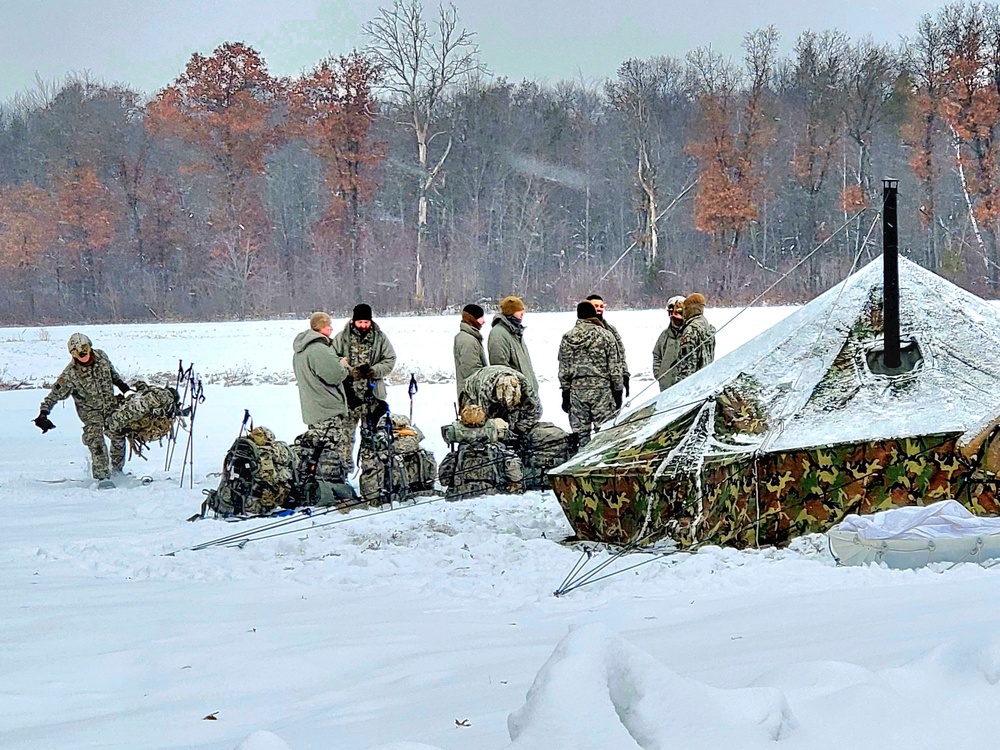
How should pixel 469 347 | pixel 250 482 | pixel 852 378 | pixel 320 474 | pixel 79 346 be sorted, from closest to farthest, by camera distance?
pixel 852 378
pixel 250 482
pixel 320 474
pixel 469 347
pixel 79 346

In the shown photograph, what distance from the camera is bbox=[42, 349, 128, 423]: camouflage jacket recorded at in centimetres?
956

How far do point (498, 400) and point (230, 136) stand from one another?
78.8ft

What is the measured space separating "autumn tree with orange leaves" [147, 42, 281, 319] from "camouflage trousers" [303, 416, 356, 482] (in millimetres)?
21992

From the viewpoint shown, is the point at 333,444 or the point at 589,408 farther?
the point at 589,408

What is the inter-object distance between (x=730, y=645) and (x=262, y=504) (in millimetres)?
4553

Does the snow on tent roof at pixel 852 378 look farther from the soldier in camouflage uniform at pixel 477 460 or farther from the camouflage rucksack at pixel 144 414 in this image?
the camouflage rucksack at pixel 144 414

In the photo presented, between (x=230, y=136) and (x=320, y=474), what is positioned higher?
(x=230, y=136)

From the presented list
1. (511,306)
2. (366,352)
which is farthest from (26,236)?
(511,306)

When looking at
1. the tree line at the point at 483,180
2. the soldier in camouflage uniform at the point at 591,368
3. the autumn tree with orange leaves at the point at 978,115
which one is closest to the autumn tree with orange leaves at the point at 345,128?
the tree line at the point at 483,180

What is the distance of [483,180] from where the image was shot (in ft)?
111

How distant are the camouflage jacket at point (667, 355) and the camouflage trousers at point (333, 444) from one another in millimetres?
2392

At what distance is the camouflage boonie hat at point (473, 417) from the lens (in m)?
7.96

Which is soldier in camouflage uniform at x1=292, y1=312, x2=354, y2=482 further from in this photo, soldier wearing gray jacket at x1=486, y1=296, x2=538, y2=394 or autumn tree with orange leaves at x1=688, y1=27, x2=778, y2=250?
autumn tree with orange leaves at x1=688, y1=27, x2=778, y2=250

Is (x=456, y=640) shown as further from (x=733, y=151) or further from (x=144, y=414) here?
(x=733, y=151)
